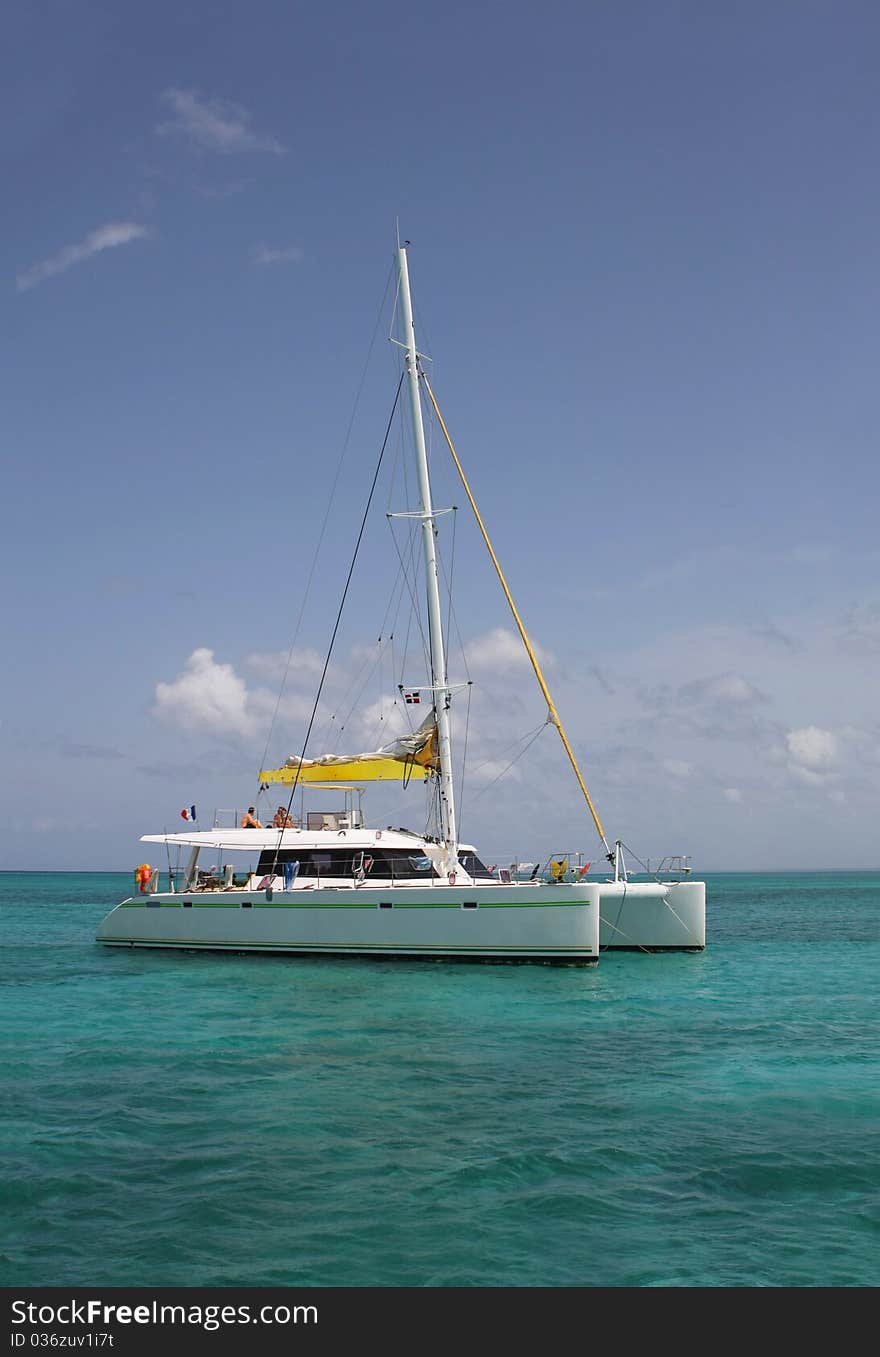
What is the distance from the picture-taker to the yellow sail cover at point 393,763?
997 inches

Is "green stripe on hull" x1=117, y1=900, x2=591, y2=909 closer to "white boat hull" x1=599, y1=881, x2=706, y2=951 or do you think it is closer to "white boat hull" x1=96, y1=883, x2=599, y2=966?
"white boat hull" x1=96, y1=883, x2=599, y2=966

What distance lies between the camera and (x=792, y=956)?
91.3ft

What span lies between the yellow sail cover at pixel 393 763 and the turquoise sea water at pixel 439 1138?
7381mm

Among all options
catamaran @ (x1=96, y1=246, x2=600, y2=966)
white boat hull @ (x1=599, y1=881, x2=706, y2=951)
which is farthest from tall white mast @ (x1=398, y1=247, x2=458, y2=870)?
white boat hull @ (x1=599, y1=881, x2=706, y2=951)

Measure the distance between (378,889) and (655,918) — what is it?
25.0 feet

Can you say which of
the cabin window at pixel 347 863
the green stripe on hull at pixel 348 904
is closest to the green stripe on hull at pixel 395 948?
the green stripe on hull at pixel 348 904

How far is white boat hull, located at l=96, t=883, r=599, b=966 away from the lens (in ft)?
68.3

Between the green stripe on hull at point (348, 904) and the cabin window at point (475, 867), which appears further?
the cabin window at point (475, 867)

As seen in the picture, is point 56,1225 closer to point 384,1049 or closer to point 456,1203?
point 456,1203

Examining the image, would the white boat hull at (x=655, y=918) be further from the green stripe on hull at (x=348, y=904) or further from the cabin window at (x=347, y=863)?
the cabin window at (x=347, y=863)

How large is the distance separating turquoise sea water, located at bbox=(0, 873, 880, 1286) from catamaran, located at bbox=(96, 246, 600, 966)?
254 centimetres

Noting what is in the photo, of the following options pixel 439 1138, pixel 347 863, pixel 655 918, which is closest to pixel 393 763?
pixel 347 863

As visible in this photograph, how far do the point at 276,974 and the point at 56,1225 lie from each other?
1390cm
